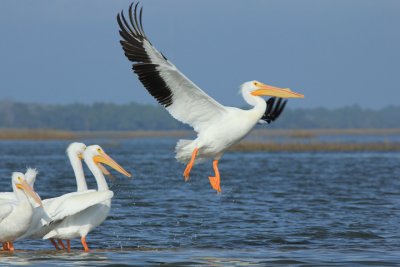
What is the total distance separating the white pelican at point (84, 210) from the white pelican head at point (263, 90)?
175 cm

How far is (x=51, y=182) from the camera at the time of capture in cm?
1895

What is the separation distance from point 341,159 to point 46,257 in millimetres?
19887

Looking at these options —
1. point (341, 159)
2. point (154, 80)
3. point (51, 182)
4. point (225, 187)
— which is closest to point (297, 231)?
point (154, 80)

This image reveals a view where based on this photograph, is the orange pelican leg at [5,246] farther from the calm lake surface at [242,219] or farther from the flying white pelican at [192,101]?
the flying white pelican at [192,101]

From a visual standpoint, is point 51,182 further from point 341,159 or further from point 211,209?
point 341,159

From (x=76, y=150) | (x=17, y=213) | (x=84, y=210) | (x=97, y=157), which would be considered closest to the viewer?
(x=17, y=213)

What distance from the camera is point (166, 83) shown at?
10125 mm

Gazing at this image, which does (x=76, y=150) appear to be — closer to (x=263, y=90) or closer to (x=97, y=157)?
(x=97, y=157)

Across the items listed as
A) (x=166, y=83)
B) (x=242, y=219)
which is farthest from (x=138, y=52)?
(x=242, y=219)

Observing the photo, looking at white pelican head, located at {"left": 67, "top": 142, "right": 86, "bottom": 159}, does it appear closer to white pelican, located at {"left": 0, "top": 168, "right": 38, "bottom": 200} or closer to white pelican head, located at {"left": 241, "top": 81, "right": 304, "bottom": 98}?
white pelican, located at {"left": 0, "top": 168, "right": 38, "bottom": 200}

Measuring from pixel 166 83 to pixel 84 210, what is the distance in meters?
1.61

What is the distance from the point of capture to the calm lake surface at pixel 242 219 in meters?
9.41

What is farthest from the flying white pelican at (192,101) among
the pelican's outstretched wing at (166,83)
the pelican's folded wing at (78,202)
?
the pelican's folded wing at (78,202)

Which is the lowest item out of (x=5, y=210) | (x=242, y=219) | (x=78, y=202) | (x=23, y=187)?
(x=242, y=219)
